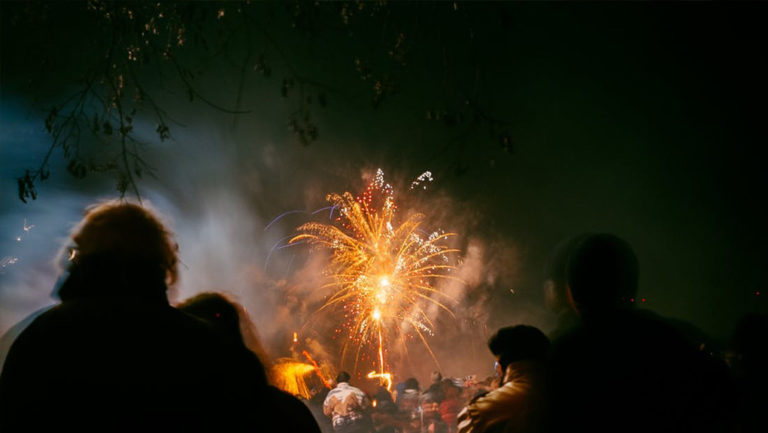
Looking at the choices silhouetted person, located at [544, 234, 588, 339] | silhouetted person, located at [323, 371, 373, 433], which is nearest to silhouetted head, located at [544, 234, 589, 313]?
silhouetted person, located at [544, 234, 588, 339]

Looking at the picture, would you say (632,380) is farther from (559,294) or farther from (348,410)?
(348,410)

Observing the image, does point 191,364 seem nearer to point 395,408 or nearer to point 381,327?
point 395,408

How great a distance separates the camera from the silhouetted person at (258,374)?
2016 mm

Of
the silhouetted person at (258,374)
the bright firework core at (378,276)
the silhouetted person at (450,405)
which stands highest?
the bright firework core at (378,276)

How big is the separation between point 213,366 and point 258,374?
1.30 ft

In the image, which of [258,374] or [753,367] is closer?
[258,374]

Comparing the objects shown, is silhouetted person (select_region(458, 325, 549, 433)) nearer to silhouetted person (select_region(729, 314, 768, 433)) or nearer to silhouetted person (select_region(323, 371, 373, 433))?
silhouetted person (select_region(729, 314, 768, 433))

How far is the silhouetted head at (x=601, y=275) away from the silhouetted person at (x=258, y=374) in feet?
5.23

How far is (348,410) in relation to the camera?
1012 centimetres

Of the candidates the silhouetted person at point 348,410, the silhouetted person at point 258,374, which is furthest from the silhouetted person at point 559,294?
the silhouetted person at point 348,410

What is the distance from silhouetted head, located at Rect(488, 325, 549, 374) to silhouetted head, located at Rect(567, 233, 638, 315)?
75 centimetres

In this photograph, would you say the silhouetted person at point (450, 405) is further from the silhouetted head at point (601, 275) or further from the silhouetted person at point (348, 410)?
the silhouetted head at point (601, 275)

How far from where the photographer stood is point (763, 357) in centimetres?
349

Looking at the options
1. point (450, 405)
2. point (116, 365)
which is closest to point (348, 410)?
point (450, 405)
